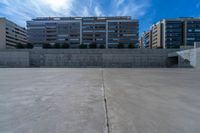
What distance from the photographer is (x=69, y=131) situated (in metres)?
2.42

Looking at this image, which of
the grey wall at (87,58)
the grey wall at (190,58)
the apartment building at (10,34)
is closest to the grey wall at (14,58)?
the grey wall at (87,58)

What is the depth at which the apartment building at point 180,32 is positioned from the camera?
75562mm

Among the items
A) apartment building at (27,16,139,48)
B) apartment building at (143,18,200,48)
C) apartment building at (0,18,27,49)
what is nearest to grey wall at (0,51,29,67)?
apartment building at (0,18,27,49)

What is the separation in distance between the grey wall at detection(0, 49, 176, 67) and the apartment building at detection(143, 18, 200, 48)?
5019cm

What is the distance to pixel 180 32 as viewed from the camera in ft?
254

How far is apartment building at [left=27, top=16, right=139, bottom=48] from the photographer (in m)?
69.4

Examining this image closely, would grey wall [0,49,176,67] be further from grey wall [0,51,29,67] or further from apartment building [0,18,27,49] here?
apartment building [0,18,27,49]

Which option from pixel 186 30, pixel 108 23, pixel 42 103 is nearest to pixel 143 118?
pixel 42 103

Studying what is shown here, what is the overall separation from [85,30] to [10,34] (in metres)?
45.1

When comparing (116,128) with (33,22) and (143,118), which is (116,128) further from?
(33,22)

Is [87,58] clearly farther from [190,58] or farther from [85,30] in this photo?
[85,30]

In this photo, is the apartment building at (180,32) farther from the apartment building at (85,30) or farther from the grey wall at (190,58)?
the grey wall at (190,58)

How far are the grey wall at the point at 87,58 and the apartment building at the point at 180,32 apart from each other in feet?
165

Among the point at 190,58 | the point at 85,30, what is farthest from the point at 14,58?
the point at 85,30
